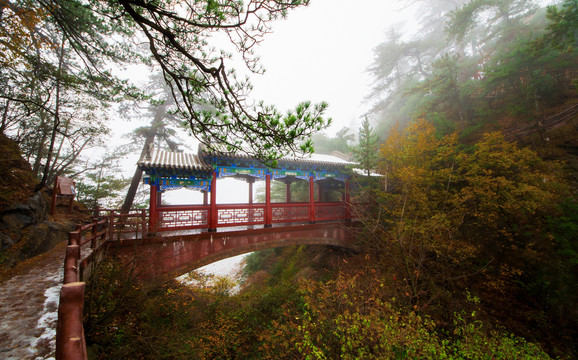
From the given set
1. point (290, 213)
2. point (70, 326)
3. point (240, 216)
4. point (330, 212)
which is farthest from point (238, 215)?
point (70, 326)

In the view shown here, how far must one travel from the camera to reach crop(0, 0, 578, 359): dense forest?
3564 mm

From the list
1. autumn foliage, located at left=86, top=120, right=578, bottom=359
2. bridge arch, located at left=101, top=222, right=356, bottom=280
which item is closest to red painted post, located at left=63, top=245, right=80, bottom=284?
autumn foliage, located at left=86, top=120, right=578, bottom=359

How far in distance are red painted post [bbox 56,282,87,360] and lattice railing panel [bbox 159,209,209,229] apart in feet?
18.6

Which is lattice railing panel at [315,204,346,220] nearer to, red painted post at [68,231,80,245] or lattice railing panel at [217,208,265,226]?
lattice railing panel at [217,208,265,226]

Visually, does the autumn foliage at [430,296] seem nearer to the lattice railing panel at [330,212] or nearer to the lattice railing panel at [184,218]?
the lattice railing panel at [184,218]

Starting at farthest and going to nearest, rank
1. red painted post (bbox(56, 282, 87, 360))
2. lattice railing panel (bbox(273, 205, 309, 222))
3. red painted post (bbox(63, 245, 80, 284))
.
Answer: lattice railing panel (bbox(273, 205, 309, 222)), red painted post (bbox(63, 245, 80, 284)), red painted post (bbox(56, 282, 87, 360))

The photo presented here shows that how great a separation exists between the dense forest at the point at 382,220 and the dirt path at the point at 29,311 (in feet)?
1.67

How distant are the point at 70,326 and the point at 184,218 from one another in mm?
6070

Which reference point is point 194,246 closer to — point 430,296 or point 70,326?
point 70,326

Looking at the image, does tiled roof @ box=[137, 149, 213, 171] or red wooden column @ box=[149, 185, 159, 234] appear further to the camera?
tiled roof @ box=[137, 149, 213, 171]

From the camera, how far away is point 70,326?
4.05 ft

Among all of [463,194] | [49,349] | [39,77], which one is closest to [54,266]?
[49,349]

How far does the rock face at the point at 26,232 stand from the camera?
4922mm

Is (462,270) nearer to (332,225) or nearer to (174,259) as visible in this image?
(332,225)
